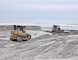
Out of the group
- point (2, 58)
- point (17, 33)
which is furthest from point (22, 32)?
point (2, 58)

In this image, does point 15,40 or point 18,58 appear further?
point 15,40

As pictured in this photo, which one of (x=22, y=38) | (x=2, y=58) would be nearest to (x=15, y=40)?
(x=22, y=38)

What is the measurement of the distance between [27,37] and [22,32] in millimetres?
918

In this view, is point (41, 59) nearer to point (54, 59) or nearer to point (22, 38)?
point (54, 59)

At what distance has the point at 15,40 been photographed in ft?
100

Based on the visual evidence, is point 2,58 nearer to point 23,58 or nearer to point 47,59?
point 23,58

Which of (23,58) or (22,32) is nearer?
(23,58)

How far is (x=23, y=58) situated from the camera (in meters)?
15.8

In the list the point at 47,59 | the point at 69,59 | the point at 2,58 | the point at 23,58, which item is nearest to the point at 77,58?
the point at 69,59

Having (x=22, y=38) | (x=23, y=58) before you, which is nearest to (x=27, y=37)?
(x=22, y=38)

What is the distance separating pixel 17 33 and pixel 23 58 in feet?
46.4

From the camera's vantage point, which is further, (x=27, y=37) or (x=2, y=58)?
(x=27, y=37)

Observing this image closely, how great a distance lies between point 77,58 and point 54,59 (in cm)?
139

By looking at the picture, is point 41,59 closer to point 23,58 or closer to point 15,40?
point 23,58
